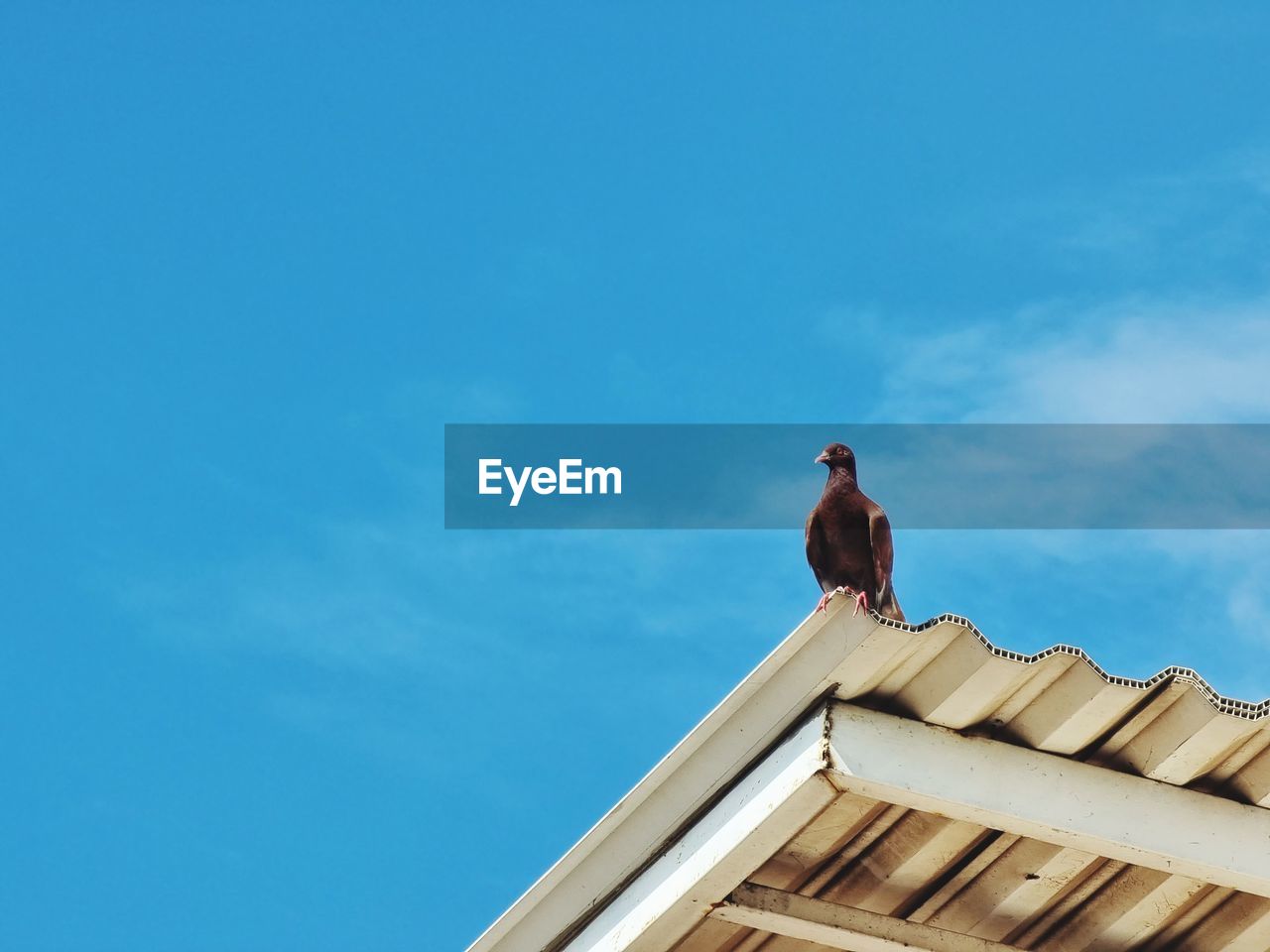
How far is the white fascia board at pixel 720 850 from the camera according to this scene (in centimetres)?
437

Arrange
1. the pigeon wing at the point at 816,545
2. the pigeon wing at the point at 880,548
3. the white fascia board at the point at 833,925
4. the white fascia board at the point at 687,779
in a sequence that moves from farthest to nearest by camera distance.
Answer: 1. the pigeon wing at the point at 816,545
2. the pigeon wing at the point at 880,548
3. the white fascia board at the point at 833,925
4. the white fascia board at the point at 687,779

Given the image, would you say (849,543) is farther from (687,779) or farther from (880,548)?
(687,779)

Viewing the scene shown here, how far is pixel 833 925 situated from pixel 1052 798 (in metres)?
0.77

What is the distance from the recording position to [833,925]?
4934 mm

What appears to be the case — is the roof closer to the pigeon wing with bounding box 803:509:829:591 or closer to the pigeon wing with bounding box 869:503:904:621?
the pigeon wing with bounding box 869:503:904:621

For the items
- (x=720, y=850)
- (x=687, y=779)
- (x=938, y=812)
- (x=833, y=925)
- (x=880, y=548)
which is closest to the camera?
(x=938, y=812)

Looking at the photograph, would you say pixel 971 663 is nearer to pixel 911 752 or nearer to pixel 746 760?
pixel 911 752

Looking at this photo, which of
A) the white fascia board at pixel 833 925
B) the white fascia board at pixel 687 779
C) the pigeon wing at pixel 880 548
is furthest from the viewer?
the pigeon wing at pixel 880 548

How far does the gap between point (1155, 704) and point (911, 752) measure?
615 millimetres

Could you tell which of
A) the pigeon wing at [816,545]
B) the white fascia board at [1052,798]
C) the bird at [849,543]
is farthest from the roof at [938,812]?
the pigeon wing at [816,545]

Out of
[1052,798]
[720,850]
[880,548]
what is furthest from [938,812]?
[880,548]

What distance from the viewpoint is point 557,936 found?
5207mm

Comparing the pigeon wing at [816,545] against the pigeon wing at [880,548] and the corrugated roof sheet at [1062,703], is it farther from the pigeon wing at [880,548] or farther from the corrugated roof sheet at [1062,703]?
the corrugated roof sheet at [1062,703]

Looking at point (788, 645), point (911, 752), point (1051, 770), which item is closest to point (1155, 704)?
point (1051, 770)
